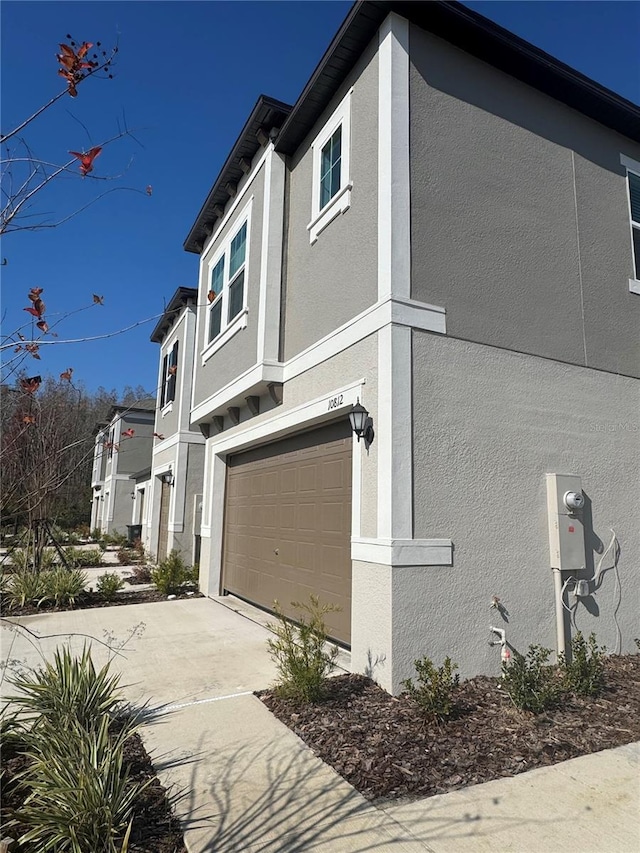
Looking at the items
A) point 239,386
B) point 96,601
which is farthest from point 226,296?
point 96,601

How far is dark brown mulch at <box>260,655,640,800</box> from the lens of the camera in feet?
12.3

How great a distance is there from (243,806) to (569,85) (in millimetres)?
8267

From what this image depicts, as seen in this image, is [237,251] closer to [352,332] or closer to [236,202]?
[236,202]

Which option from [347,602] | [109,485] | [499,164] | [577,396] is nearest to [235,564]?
[347,602]

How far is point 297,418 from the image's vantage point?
7441mm

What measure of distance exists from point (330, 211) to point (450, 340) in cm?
245


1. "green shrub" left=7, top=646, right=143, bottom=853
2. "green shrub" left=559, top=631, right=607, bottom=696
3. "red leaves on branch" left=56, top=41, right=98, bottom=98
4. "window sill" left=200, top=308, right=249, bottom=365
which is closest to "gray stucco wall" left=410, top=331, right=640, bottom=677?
"green shrub" left=559, top=631, right=607, bottom=696

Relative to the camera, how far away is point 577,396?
675cm

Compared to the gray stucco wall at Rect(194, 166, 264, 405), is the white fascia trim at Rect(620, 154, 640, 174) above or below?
above

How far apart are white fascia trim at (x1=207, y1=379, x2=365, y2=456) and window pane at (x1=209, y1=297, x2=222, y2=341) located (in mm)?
2016

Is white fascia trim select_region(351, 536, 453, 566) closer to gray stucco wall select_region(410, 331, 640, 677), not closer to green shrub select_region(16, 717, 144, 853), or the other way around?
gray stucco wall select_region(410, 331, 640, 677)

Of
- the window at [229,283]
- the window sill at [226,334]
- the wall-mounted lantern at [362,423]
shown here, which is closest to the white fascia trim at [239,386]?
the window sill at [226,334]

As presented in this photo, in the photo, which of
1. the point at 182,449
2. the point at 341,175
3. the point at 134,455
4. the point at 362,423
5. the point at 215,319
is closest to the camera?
the point at 362,423

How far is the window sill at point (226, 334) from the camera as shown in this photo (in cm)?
910
